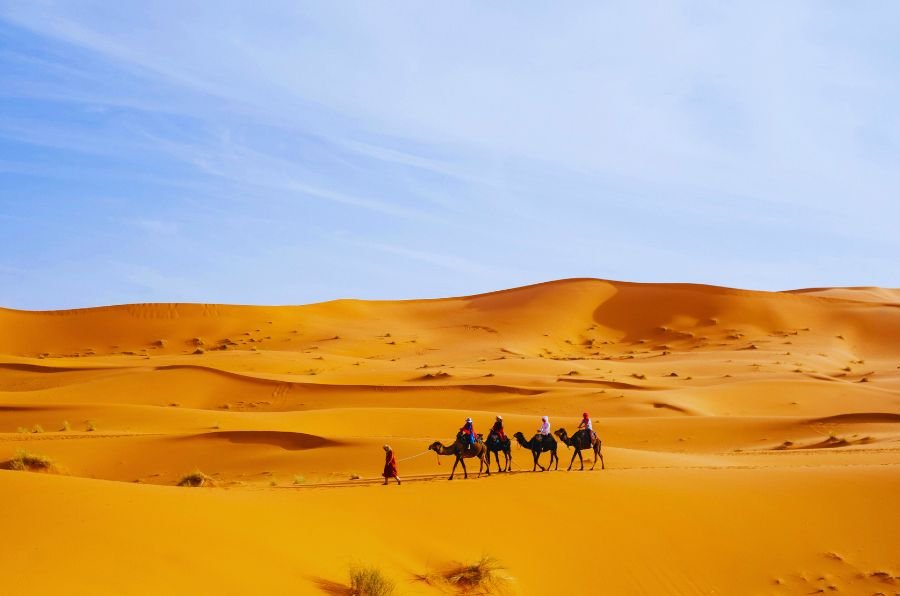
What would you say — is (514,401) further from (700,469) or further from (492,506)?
(492,506)

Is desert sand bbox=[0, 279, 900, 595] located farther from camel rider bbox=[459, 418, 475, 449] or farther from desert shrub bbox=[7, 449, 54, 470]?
camel rider bbox=[459, 418, 475, 449]

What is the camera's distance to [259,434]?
25.9m

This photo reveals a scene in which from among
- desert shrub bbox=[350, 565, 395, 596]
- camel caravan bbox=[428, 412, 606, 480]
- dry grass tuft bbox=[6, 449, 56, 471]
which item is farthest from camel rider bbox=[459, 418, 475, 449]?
dry grass tuft bbox=[6, 449, 56, 471]

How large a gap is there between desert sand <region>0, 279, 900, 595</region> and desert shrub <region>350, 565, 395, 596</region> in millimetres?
305

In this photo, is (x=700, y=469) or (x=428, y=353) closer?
(x=700, y=469)

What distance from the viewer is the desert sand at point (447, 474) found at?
1145cm

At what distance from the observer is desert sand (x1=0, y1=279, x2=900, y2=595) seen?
37.6 ft

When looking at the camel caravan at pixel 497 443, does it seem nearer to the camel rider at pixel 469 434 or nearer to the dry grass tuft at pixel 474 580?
the camel rider at pixel 469 434

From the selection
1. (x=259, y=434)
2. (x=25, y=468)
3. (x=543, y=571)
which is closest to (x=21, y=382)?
(x=259, y=434)

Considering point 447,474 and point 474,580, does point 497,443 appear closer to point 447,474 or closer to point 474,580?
point 447,474

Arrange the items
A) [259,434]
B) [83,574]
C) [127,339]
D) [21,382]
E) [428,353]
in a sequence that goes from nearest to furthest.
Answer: [83,574] → [259,434] → [21,382] → [428,353] → [127,339]

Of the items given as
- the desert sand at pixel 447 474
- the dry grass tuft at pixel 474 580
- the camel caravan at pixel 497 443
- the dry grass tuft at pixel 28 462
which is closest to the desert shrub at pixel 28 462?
the dry grass tuft at pixel 28 462

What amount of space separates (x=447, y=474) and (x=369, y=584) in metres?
9.52

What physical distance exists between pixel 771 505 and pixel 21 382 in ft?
118
